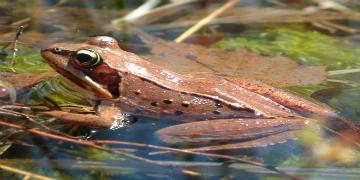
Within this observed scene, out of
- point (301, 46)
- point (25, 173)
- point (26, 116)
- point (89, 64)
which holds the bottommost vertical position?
point (301, 46)

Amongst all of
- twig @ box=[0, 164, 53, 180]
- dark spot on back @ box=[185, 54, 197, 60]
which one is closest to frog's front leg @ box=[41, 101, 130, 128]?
twig @ box=[0, 164, 53, 180]

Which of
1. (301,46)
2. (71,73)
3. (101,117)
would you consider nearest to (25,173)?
(101,117)

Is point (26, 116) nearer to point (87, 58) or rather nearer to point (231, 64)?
point (87, 58)

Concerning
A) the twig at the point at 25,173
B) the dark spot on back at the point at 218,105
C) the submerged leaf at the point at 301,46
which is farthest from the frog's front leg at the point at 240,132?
the submerged leaf at the point at 301,46

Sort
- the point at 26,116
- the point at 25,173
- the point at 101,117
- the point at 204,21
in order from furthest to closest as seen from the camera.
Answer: the point at 204,21, the point at 101,117, the point at 26,116, the point at 25,173

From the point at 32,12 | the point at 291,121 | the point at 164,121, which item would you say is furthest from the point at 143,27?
the point at 291,121

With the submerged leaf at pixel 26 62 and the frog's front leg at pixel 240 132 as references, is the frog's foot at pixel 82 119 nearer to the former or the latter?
the frog's front leg at pixel 240 132

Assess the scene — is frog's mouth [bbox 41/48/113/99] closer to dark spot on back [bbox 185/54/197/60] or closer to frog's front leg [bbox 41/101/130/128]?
frog's front leg [bbox 41/101/130/128]
